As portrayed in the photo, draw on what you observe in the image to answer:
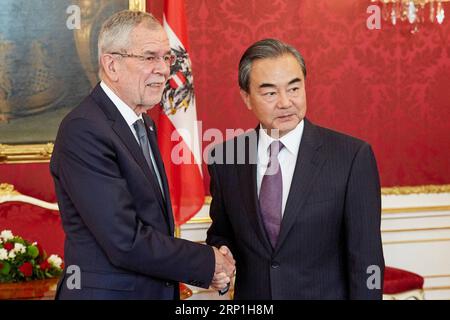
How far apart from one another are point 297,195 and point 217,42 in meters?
2.63

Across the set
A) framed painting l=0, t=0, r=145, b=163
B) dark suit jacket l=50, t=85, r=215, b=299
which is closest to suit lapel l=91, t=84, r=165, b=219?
dark suit jacket l=50, t=85, r=215, b=299

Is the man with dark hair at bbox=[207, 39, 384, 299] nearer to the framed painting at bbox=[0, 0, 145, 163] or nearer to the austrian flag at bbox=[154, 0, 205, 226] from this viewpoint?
the austrian flag at bbox=[154, 0, 205, 226]

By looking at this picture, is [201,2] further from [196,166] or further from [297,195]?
[297,195]

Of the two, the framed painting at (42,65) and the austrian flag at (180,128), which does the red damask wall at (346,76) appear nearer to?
the framed painting at (42,65)

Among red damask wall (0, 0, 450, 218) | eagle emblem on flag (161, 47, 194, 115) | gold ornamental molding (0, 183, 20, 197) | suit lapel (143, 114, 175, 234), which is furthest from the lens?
red damask wall (0, 0, 450, 218)

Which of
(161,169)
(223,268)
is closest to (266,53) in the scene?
(161,169)

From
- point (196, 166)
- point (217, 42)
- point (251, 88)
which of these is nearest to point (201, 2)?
point (217, 42)

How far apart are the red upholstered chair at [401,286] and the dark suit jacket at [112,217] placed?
96.8 inches

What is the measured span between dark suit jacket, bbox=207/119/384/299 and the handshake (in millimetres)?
95

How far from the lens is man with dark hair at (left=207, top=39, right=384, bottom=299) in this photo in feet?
7.65

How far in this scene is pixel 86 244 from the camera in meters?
2.30

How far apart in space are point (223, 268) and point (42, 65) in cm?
263

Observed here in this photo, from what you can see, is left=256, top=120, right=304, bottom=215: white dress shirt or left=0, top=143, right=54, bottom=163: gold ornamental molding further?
left=0, top=143, right=54, bottom=163: gold ornamental molding

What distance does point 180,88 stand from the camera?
170 inches
